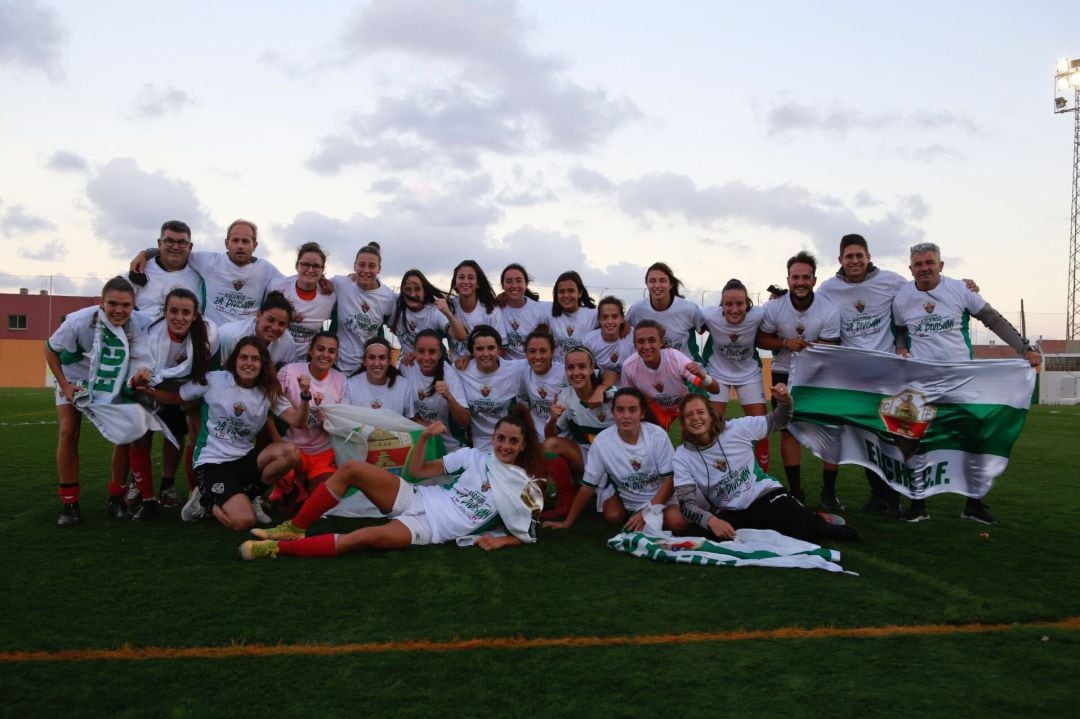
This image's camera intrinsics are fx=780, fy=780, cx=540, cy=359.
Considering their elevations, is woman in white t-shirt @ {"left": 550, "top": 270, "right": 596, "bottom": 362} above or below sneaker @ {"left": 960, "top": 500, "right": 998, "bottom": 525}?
above

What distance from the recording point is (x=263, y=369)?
508cm

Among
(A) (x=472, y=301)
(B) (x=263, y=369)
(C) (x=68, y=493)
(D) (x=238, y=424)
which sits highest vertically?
(A) (x=472, y=301)

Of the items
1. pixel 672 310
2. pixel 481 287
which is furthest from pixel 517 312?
pixel 672 310

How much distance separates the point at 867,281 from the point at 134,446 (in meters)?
5.24

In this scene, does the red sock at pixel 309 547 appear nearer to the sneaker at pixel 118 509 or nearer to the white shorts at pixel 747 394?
the sneaker at pixel 118 509

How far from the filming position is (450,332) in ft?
20.0

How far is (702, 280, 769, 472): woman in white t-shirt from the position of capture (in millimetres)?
5816

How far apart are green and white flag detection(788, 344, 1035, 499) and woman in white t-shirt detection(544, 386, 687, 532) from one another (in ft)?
3.95

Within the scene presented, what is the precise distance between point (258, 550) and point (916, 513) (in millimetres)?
4225

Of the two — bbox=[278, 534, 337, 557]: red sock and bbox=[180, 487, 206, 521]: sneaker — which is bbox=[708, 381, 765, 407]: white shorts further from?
bbox=[180, 487, 206, 521]: sneaker

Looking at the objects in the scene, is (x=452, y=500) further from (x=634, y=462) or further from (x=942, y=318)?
(x=942, y=318)

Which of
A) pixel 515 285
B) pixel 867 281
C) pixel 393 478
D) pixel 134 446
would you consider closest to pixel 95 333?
pixel 134 446

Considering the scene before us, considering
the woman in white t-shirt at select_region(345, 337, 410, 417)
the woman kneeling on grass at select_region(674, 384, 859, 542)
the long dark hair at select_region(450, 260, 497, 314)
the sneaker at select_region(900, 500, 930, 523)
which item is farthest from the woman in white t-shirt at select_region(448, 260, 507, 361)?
the sneaker at select_region(900, 500, 930, 523)

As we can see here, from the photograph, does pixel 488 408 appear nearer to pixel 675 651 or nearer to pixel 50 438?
pixel 675 651
